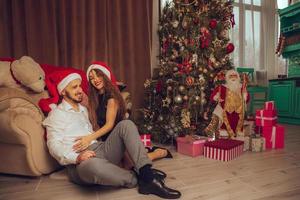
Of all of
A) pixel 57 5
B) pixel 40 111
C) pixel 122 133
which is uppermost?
pixel 57 5

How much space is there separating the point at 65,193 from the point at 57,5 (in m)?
2.15

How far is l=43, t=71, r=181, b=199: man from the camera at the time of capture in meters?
1.31

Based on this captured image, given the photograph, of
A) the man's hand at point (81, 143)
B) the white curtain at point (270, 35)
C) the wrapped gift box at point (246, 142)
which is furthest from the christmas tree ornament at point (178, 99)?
the white curtain at point (270, 35)

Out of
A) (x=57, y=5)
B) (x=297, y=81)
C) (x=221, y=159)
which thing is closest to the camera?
(x=221, y=159)

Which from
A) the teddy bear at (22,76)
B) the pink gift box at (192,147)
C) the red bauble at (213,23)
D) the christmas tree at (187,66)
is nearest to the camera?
the teddy bear at (22,76)

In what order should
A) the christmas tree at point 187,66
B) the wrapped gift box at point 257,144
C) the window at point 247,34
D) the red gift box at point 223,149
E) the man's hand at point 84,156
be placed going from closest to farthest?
the man's hand at point 84,156 → the red gift box at point 223,149 → the wrapped gift box at point 257,144 → the christmas tree at point 187,66 → the window at point 247,34

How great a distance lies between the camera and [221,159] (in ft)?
6.64

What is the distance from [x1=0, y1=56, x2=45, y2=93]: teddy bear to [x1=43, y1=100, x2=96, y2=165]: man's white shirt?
1.41ft

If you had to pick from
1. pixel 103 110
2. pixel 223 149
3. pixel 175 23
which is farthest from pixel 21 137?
pixel 175 23

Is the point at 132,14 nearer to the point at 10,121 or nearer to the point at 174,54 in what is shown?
the point at 174,54

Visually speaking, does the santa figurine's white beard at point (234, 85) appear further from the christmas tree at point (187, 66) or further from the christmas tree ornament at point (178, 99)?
the christmas tree ornament at point (178, 99)

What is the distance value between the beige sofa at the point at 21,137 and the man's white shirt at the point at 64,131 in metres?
0.12

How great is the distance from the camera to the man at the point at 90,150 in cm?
131

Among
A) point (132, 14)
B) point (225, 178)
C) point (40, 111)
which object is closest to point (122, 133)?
point (40, 111)
